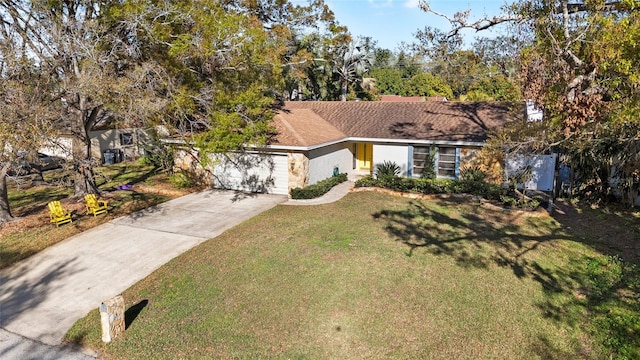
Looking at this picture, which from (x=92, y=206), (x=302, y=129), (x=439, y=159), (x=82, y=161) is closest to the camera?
(x=82, y=161)

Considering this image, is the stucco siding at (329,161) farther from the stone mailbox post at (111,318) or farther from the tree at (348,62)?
the tree at (348,62)

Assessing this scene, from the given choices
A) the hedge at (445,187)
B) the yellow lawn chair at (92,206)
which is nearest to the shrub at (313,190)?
the hedge at (445,187)

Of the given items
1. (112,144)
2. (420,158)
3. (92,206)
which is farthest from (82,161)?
(420,158)

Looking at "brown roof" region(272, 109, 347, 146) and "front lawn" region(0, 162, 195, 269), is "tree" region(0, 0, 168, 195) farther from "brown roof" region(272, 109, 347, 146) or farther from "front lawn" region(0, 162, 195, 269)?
"brown roof" region(272, 109, 347, 146)

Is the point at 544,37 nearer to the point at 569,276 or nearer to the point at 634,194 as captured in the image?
the point at 569,276

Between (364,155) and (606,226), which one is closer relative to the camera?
(606,226)

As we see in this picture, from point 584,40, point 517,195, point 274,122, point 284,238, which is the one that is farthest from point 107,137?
point 584,40

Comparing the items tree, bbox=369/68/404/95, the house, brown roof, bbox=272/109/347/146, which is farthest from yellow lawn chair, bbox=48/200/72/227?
tree, bbox=369/68/404/95

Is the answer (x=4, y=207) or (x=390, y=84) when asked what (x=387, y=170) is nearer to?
(x=4, y=207)
